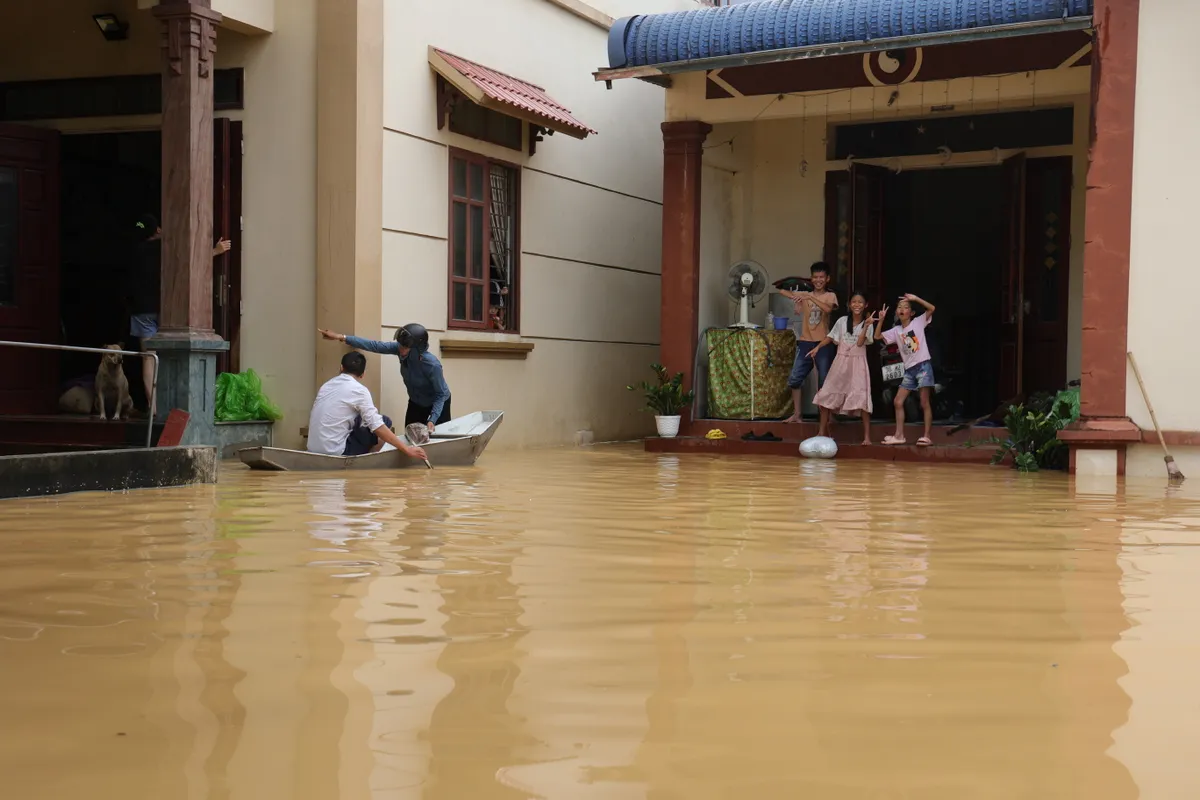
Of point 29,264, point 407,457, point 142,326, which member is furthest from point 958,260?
point 29,264

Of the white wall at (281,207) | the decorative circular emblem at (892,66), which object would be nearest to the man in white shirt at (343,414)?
the white wall at (281,207)

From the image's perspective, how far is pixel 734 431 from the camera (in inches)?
577

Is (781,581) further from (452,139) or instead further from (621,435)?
(621,435)

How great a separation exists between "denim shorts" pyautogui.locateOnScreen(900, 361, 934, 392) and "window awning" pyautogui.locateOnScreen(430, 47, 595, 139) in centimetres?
403

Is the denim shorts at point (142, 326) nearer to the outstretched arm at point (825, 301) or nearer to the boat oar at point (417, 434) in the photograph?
the boat oar at point (417, 434)

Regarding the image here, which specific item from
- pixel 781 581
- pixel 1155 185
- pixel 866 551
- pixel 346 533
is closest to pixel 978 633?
pixel 781 581

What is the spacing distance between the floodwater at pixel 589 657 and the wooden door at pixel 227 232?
5010 mm

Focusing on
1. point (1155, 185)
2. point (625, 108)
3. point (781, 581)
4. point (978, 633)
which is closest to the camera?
point (978, 633)

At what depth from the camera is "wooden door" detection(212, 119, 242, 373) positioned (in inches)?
483

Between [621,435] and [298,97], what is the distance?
237 inches

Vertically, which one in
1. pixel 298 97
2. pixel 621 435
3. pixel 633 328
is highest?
pixel 298 97

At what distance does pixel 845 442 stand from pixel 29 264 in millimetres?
7730

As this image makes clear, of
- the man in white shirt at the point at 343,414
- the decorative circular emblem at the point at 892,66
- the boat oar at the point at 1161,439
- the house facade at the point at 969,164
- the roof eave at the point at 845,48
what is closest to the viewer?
the man in white shirt at the point at 343,414

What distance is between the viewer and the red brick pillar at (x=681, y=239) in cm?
1475
